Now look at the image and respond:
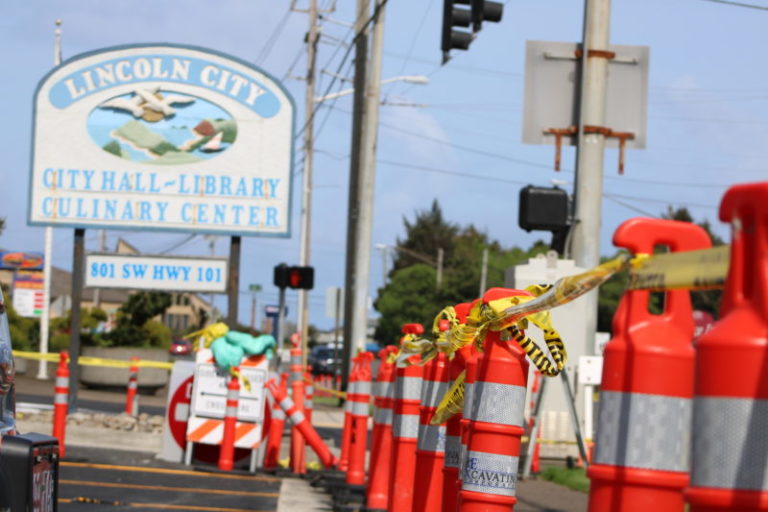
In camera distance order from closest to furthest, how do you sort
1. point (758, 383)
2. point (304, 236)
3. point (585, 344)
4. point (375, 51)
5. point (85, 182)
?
1. point (758, 383)
2. point (585, 344)
3. point (85, 182)
4. point (375, 51)
5. point (304, 236)

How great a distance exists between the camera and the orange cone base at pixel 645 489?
266cm

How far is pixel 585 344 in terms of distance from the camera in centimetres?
1425

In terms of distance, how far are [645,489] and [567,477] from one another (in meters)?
12.0

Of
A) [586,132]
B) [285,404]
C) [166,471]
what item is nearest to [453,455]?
[586,132]

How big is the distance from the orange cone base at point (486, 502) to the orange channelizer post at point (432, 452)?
6.94 feet

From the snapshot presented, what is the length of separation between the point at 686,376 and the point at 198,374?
13.4 metres

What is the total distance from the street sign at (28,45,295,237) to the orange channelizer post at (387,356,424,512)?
523 inches

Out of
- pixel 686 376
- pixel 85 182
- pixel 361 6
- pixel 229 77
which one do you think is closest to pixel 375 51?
pixel 361 6

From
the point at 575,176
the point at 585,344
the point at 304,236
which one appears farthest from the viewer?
the point at 304,236

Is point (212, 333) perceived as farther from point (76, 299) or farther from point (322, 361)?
point (322, 361)

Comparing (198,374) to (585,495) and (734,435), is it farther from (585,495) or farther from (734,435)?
(734,435)

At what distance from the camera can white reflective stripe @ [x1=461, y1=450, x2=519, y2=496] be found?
14.9ft

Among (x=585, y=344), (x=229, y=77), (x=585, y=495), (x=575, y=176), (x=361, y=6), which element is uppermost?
(x=361, y=6)

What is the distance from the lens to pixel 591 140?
1207 centimetres
